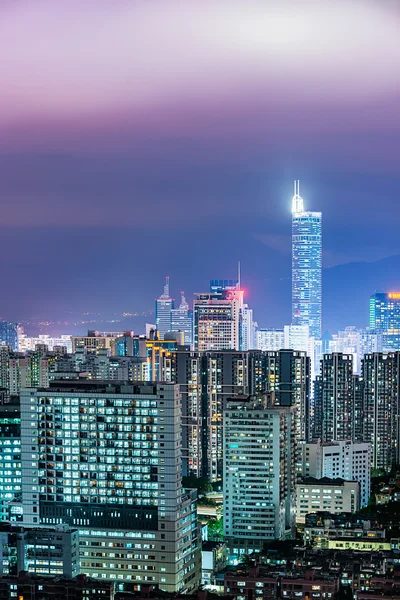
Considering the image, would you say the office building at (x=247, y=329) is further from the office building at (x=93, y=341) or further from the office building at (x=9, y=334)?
the office building at (x=9, y=334)

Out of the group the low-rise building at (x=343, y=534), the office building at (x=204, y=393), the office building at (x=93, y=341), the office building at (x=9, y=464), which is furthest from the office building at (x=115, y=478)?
the office building at (x=93, y=341)

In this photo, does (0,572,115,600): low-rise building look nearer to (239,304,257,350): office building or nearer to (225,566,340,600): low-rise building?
(225,566,340,600): low-rise building

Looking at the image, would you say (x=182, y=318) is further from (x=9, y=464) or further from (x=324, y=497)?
(x=9, y=464)

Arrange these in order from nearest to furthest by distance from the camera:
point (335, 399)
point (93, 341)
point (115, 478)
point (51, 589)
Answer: point (51, 589) < point (115, 478) < point (335, 399) < point (93, 341)

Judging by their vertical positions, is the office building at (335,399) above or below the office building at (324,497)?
above

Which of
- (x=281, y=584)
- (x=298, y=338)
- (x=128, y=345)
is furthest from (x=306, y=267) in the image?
(x=281, y=584)

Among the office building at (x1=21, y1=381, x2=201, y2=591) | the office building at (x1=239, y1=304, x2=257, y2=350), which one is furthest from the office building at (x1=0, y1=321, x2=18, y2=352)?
the office building at (x1=21, y1=381, x2=201, y2=591)
